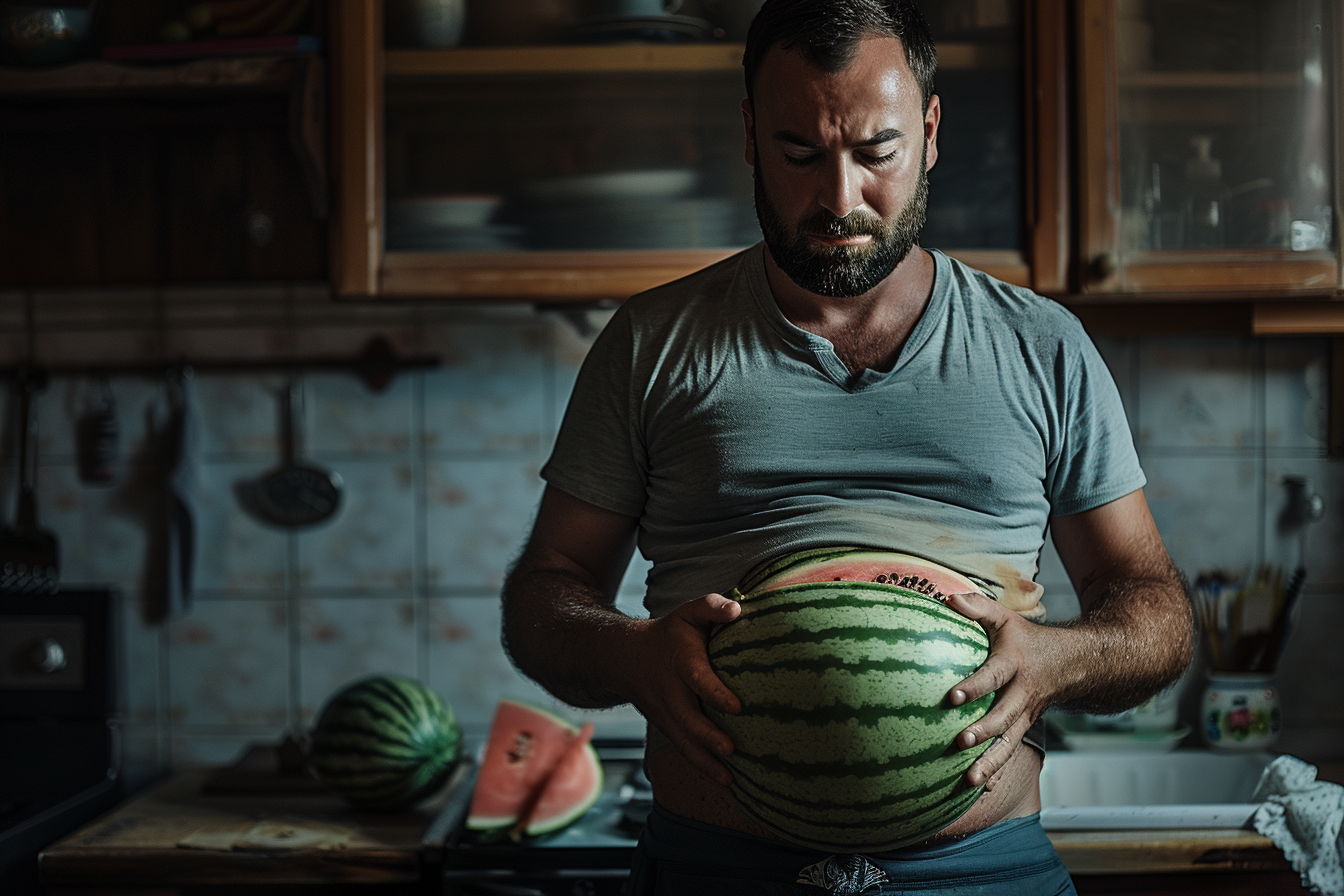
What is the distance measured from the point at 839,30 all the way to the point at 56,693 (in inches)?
72.2

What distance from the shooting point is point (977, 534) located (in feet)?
3.30

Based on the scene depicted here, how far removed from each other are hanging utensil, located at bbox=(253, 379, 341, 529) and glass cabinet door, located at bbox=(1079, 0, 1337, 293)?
1432 millimetres

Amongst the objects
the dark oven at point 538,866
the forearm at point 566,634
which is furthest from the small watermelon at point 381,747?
the forearm at point 566,634

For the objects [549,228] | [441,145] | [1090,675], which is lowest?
[1090,675]

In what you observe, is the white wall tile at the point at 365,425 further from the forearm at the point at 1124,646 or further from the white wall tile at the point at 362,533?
the forearm at the point at 1124,646

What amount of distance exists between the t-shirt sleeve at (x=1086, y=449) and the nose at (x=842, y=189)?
27cm

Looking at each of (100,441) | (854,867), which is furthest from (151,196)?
(854,867)

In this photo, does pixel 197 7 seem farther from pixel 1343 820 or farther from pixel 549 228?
pixel 1343 820

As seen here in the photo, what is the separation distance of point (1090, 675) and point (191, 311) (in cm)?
182

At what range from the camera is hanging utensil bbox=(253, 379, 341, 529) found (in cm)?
210

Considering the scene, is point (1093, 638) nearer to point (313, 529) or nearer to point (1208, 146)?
point (1208, 146)

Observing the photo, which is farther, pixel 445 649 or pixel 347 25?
pixel 445 649

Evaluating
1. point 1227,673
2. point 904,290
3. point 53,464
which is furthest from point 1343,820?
point 53,464

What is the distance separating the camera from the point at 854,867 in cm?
93
